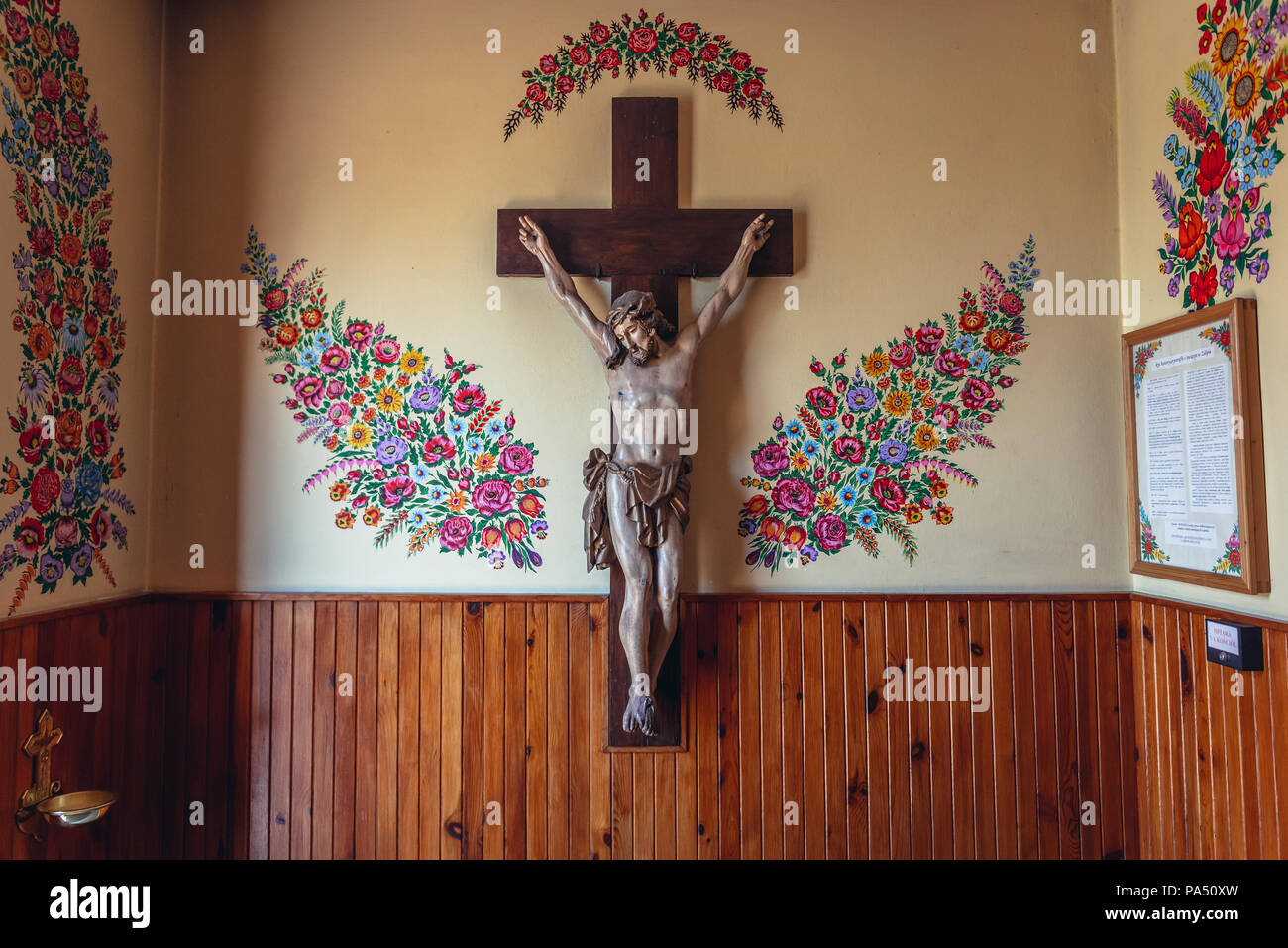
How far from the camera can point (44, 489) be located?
5.68ft

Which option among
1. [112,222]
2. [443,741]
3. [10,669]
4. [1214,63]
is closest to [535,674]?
[443,741]

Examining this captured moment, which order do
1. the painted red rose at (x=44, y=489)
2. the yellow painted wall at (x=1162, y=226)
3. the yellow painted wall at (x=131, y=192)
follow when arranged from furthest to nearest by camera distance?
the yellow painted wall at (x=131, y=192), the painted red rose at (x=44, y=489), the yellow painted wall at (x=1162, y=226)

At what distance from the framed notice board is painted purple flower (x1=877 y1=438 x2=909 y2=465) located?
63cm

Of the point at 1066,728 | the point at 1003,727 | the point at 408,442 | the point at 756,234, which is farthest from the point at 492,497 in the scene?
the point at 1066,728

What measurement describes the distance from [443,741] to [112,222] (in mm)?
1702

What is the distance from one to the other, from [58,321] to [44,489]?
1.39ft

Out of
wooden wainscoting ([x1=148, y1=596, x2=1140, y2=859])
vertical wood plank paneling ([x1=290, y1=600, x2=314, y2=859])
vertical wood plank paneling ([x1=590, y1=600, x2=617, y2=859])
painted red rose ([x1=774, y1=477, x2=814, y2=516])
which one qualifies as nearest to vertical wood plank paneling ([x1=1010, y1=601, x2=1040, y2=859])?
wooden wainscoting ([x1=148, y1=596, x2=1140, y2=859])

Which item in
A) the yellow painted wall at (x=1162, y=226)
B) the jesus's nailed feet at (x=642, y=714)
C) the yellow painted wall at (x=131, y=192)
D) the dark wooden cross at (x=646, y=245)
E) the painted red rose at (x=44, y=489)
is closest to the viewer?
the yellow painted wall at (x=1162, y=226)

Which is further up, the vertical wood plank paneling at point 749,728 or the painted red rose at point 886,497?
the painted red rose at point 886,497

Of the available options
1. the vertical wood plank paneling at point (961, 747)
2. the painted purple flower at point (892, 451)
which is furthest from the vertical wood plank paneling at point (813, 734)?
the painted purple flower at point (892, 451)

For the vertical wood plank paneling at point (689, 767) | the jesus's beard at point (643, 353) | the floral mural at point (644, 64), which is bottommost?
the vertical wood plank paneling at point (689, 767)

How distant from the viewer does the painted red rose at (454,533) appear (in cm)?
203

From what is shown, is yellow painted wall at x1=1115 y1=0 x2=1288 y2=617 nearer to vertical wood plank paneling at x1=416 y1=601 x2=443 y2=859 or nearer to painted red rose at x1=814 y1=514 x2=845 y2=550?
painted red rose at x1=814 y1=514 x2=845 y2=550

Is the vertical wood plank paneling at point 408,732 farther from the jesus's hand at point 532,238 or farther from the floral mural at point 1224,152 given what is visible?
the floral mural at point 1224,152
